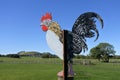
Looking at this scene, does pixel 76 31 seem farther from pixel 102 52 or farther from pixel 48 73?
pixel 102 52

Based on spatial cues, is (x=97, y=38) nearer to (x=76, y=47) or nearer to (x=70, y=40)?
(x=76, y=47)

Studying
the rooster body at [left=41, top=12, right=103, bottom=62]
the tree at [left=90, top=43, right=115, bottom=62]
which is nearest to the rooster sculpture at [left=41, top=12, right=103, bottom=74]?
the rooster body at [left=41, top=12, right=103, bottom=62]

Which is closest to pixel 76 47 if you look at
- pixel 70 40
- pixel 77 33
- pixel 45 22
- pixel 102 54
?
pixel 77 33

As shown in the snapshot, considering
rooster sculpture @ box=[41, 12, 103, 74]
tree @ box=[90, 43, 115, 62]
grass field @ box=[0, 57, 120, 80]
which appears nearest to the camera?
rooster sculpture @ box=[41, 12, 103, 74]

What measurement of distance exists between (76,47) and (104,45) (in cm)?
10239

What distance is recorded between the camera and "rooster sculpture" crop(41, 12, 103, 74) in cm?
908

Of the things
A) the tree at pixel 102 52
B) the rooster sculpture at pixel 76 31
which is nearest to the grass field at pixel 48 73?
the rooster sculpture at pixel 76 31

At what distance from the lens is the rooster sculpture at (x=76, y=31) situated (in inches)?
358

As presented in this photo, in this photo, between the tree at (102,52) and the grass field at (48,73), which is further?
the tree at (102,52)

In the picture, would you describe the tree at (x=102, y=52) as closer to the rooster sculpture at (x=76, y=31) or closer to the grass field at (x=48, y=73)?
the grass field at (x=48, y=73)

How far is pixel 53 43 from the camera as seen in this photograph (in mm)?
9180

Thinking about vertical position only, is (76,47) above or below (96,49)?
below

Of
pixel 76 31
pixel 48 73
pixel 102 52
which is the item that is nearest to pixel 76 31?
pixel 76 31

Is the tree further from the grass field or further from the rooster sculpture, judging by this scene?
the rooster sculpture
